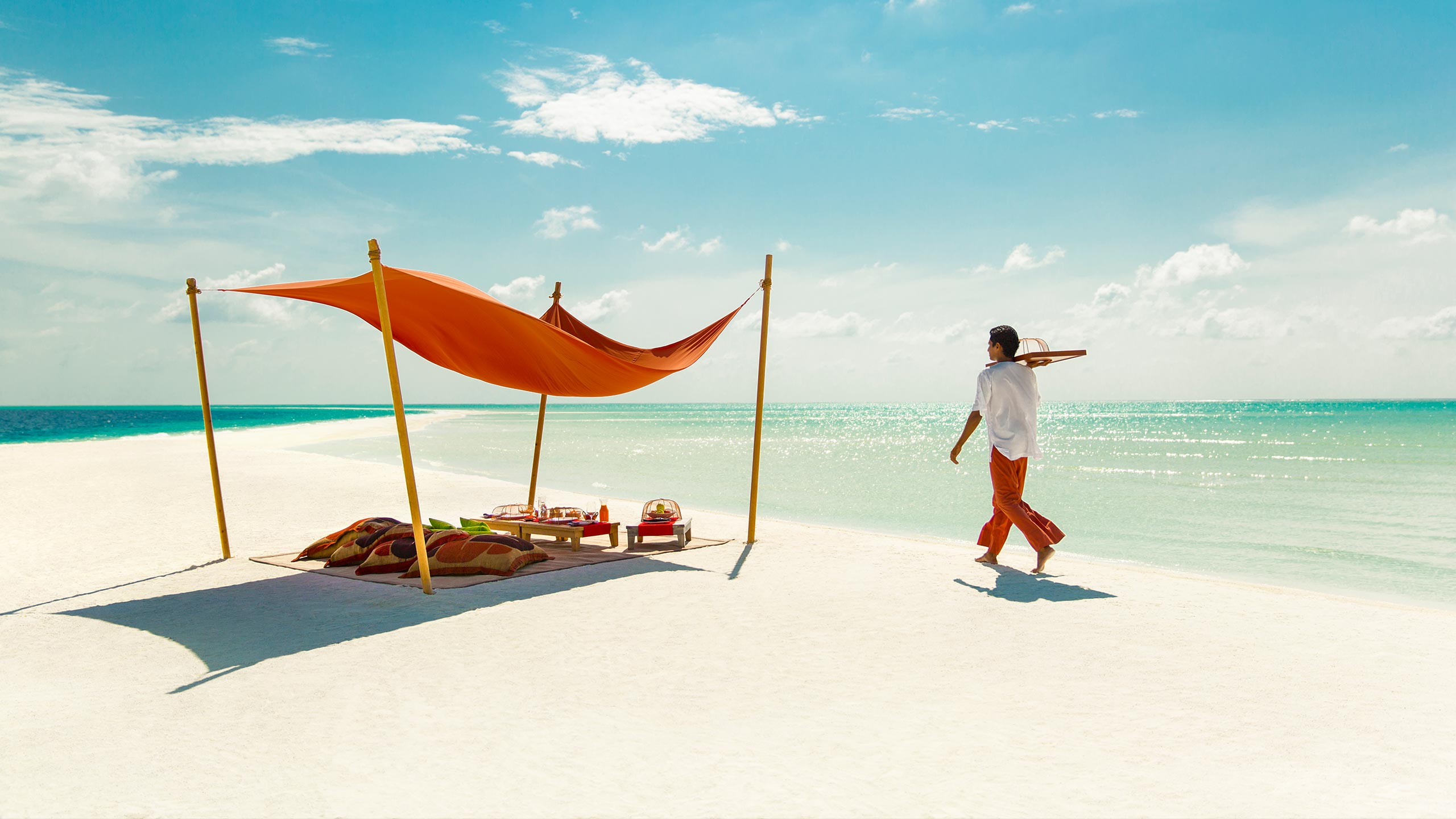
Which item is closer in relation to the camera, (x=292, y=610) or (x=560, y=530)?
(x=292, y=610)

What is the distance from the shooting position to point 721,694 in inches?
125

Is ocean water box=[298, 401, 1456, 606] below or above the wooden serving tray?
below

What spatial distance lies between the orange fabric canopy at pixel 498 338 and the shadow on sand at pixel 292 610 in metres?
1.56

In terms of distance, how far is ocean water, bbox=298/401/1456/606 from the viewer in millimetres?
7879

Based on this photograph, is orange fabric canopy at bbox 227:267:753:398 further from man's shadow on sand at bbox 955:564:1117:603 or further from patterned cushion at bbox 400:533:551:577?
man's shadow on sand at bbox 955:564:1117:603

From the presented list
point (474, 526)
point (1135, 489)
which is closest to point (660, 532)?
point (474, 526)

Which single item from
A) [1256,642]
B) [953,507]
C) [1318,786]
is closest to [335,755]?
[1318,786]

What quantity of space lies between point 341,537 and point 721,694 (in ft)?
12.6

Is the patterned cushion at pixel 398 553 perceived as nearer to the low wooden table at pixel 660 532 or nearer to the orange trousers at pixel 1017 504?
the low wooden table at pixel 660 532

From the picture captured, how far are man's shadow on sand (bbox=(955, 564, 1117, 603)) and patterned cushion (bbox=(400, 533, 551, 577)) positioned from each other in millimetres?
2874

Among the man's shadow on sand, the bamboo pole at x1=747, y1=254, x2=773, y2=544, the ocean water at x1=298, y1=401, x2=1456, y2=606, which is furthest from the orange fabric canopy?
the ocean water at x1=298, y1=401, x2=1456, y2=606

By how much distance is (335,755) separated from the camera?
2.60m

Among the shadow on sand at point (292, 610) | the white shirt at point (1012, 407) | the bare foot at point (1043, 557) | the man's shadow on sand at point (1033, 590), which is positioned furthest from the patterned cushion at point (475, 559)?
the bare foot at point (1043, 557)

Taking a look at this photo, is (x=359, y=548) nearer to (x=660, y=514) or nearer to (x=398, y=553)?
(x=398, y=553)
